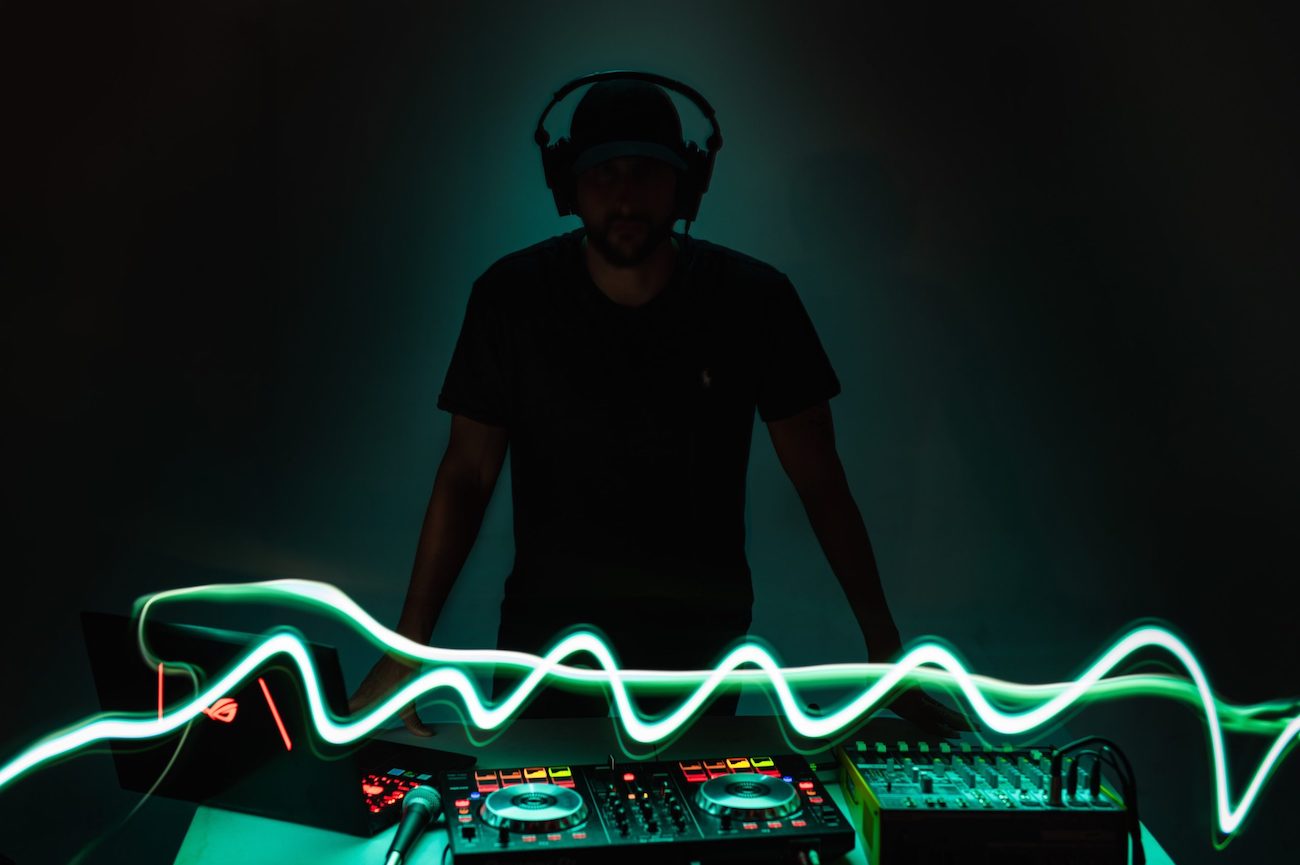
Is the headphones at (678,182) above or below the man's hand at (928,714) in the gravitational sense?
above

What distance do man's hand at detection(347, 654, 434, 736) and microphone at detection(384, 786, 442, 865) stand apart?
32 centimetres

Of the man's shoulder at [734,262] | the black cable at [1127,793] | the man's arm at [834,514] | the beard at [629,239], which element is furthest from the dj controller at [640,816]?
the man's shoulder at [734,262]

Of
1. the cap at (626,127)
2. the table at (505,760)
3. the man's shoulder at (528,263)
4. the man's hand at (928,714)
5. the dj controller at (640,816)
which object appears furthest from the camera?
the man's shoulder at (528,263)

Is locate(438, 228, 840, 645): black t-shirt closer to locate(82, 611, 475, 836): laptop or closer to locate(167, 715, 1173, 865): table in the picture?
locate(167, 715, 1173, 865): table

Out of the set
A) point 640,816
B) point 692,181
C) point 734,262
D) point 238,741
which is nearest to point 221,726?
point 238,741

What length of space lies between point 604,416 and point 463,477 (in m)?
0.34

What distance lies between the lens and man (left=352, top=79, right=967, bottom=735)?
2.44 meters

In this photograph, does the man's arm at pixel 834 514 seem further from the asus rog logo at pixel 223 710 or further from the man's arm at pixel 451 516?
the asus rog logo at pixel 223 710

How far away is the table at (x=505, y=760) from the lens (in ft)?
4.97

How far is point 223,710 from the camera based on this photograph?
151 cm

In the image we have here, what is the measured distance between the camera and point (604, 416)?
245 centimetres

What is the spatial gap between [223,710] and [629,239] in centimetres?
128

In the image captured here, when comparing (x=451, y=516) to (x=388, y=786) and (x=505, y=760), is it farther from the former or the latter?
(x=388, y=786)

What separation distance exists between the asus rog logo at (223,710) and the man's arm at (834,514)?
4.40ft
